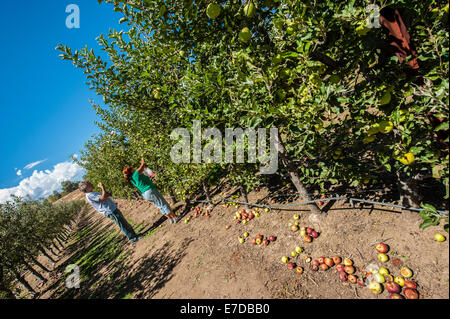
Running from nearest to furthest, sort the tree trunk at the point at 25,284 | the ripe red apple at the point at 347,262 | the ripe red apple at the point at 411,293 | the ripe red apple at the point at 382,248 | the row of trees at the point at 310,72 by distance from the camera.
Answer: the row of trees at the point at 310,72 < the ripe red apple at the point at 411,293 < the ripe red apple at the point at 382,248 < the ripe red apple at the point at 347,262 < the tree trunk at the point at 25,284

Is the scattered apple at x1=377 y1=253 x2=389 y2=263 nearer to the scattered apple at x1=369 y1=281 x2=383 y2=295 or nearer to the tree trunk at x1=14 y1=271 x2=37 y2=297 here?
the scattered apple at x1=369 y1=281 x2=383 y2=295

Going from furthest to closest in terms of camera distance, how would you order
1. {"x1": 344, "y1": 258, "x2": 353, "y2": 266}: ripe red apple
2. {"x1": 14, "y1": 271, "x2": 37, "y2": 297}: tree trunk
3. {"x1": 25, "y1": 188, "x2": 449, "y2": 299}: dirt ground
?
{"x1": 14, "y1": 271, "x2": 37, "y2": 297}: tree trunk, {"x1": 344, "y1": 258, "x2": 353, "y2": 266}: ripe red apple, {"x1": 25, "y1": 188, "x2": 449, "y2": 299}: dirt ground

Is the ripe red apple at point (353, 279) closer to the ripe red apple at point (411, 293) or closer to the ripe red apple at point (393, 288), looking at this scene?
the ripe red apple at point (393, 288)

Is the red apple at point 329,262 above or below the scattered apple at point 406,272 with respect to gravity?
above

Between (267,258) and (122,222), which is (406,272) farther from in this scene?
(122,222)

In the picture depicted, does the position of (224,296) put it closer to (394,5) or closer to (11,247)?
(394,5)

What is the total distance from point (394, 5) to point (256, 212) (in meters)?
4.18

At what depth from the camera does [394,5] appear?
1.82 m

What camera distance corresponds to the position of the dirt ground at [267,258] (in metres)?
2.54

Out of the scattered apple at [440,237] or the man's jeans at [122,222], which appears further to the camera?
the man's jeans at [122,222]

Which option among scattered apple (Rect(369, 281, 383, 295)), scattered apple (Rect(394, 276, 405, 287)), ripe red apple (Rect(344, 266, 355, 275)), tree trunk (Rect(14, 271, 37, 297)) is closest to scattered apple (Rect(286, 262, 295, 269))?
ripe red apple (Rect(344, 266, 355, 275))

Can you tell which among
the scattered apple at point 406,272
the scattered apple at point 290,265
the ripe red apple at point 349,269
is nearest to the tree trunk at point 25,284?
the scattered apple at point 290,265

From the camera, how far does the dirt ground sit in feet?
8.35
